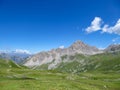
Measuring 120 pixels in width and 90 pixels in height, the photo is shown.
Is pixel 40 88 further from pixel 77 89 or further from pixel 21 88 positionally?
pixel 77 89

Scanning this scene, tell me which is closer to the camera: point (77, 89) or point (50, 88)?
point (50, 88)

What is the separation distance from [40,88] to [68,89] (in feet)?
19.1

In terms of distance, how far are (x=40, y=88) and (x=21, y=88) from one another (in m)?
3.67

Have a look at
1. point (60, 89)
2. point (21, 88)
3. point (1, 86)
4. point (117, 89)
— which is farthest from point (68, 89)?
point (117, 89)

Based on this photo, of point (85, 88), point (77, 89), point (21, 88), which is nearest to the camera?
point (21, 88)

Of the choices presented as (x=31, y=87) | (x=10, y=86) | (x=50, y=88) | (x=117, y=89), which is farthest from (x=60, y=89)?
(x=117, y=89)

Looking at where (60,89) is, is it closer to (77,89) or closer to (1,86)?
(77,89)

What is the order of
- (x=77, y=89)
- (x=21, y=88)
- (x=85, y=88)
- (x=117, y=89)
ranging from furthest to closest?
(x=117, y=89) → (x=85, y=88) → (x=77, y=89) → (x=21, y=88)

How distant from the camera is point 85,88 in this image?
53.1m

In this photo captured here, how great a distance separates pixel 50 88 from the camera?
45000 mm

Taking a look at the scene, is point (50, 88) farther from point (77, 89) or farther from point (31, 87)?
point (77, 89)

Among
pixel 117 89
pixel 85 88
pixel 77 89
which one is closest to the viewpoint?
pixel 77 89

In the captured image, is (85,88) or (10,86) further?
(85,88)

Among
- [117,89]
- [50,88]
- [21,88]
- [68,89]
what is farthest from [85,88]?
[117,89]
